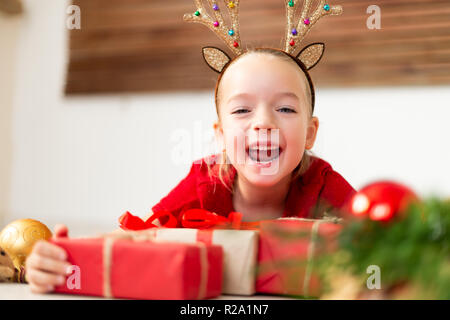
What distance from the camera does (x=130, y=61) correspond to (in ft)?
9.14

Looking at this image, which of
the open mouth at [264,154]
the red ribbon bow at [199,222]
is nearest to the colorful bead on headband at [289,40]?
the open mouth at [264,154]

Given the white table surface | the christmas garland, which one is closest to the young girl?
the white table surface

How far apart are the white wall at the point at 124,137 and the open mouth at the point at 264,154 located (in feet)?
4.35

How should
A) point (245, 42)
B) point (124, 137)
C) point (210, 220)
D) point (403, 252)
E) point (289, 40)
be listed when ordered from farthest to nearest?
point (124, 137)
point (245, 42)
point (289, 40)
point (210, 220)
point (403, 252)

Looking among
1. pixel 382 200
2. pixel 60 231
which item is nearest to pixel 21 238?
pixel 60 231

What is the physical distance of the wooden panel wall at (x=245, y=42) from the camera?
231cm

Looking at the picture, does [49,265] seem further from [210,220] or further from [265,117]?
[265,117]

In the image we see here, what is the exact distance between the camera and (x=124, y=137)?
2791 millimetres

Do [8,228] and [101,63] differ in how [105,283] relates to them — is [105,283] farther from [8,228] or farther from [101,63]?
[101,63]

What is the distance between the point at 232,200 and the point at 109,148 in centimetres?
196

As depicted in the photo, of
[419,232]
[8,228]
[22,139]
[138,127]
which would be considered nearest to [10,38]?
[22,139]

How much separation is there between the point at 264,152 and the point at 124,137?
2088 mm

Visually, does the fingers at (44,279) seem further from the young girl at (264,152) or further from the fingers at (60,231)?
the young girl at (264,152)
